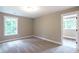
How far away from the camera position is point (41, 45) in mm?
1608

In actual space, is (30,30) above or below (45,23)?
below

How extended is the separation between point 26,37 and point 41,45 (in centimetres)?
40

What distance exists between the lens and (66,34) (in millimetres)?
4113

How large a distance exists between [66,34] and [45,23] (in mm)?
2855
